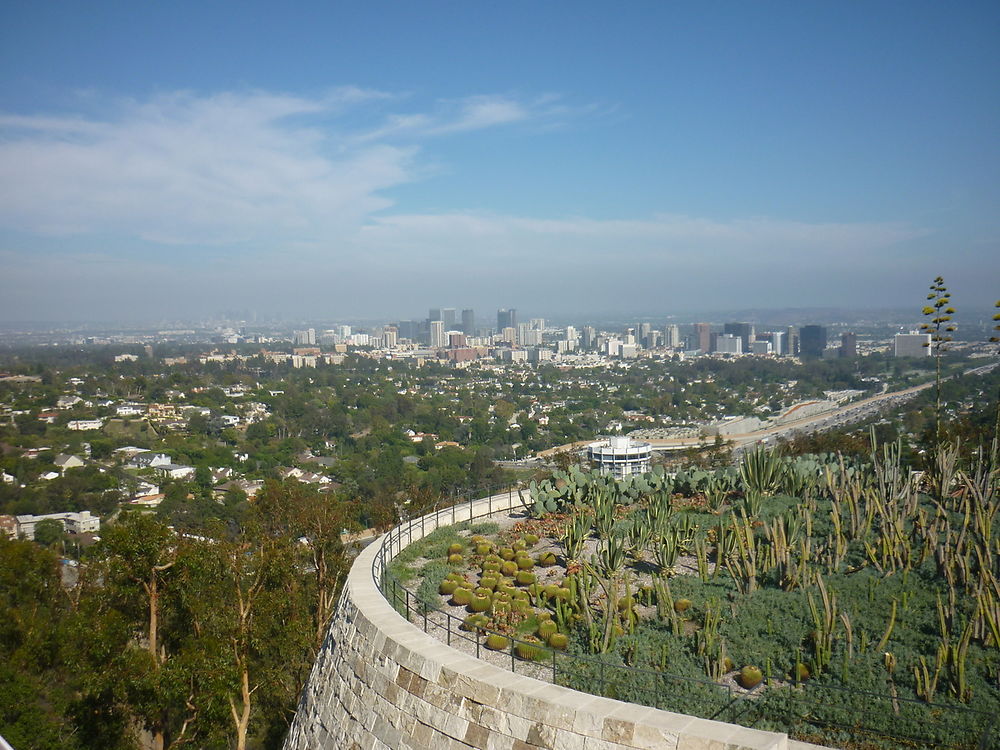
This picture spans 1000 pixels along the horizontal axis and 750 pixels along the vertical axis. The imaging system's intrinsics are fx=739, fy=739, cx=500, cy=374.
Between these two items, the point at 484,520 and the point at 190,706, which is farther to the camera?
the point at 484,520

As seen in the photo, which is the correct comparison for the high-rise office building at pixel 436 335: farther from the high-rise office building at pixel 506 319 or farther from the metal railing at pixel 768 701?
the metal railing at pixel 768 701

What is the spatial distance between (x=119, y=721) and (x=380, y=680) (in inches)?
160

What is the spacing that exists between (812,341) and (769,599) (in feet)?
338

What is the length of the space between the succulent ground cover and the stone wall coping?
316 millimetres

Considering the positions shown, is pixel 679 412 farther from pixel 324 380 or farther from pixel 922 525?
pixel 922 525


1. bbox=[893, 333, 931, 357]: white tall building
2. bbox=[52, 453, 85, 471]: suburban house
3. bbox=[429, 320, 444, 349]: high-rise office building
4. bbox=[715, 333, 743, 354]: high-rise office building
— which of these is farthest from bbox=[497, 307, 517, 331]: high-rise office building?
bbox=[52, 453, 85, 471]: suburban house

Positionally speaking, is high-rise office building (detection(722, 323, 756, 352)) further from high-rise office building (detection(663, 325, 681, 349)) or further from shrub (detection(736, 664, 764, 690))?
shrub (detection(736, 664, 764, 690))

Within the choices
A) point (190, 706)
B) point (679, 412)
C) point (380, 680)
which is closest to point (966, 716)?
point (380, 680)

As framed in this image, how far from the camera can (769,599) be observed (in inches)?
Answer: 268

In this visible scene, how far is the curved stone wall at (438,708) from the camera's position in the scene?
441 centimetres

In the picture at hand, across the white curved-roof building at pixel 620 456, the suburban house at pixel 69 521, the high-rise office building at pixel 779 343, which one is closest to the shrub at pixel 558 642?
the white curved-roof building at pixel 620 456

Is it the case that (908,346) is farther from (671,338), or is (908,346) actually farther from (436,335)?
(436,335)

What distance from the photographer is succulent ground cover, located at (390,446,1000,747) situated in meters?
4.97

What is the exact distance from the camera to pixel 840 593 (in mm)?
6781
